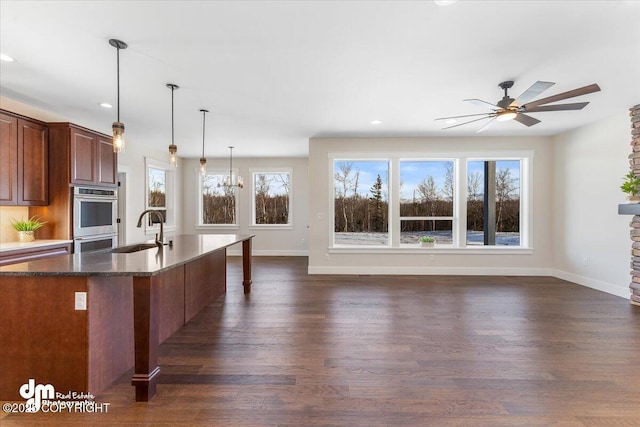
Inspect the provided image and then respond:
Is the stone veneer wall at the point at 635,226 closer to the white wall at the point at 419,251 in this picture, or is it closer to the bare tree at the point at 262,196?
the white wall at the point at 419,251

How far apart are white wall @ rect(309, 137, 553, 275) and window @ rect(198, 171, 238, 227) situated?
124 inches

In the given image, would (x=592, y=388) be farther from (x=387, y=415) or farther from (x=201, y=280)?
(x=201, y=280)

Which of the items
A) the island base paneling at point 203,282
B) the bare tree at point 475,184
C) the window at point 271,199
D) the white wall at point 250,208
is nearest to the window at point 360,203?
the bare tree at point 475,184

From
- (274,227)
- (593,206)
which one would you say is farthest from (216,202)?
Answer: (593,206)

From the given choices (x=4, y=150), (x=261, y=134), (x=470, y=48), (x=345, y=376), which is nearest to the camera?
(x=345, y=376)

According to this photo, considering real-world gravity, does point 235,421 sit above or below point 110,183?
below

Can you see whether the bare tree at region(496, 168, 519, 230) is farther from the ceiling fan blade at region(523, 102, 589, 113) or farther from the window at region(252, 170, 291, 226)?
the window at region(252, 170, 291, 226)

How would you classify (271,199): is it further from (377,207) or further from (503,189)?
(503,189)

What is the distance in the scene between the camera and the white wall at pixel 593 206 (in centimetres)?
426

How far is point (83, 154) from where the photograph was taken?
419 centimetres

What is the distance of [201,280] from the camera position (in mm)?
3754

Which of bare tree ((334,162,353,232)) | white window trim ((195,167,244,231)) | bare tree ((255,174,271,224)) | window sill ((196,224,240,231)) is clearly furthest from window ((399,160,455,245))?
window sill ((196,224,240,231))

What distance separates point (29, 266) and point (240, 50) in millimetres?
2138

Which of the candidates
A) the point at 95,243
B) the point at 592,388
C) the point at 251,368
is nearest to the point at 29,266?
the point at 251,368
